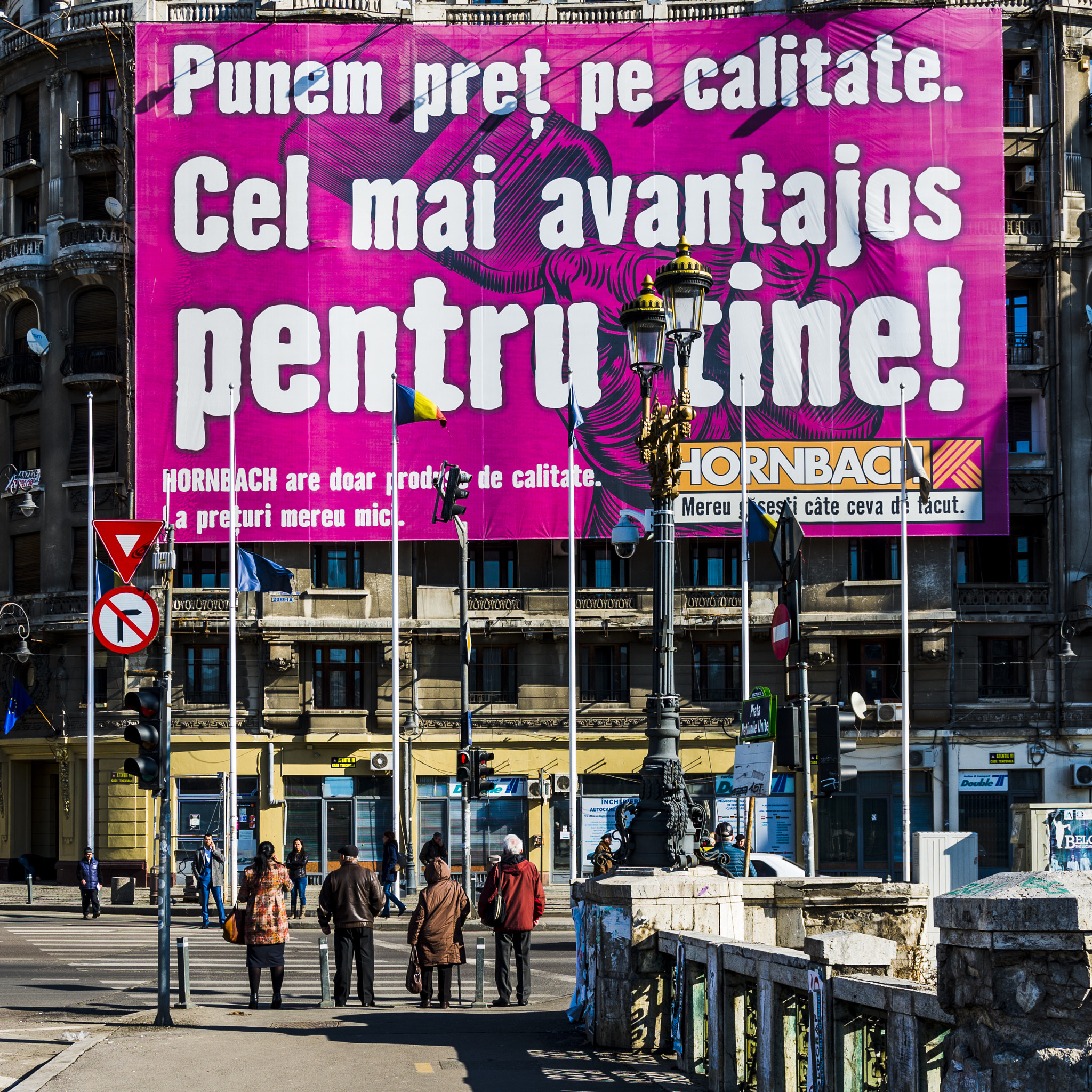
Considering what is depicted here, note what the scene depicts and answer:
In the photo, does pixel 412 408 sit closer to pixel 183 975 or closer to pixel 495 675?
pixel 495 675

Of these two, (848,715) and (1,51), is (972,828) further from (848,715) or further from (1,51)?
(1,51)

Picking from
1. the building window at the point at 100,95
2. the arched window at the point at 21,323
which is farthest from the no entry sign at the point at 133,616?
the building window at the point at 100,95

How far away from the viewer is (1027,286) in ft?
144

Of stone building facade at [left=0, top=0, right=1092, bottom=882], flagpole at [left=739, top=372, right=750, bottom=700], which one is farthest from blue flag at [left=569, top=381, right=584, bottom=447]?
stone building facade at [left=0, top=0, right=1092, bottom=882]

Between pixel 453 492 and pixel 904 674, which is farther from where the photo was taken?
pixel 904 674

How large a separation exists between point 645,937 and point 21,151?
39129 mm

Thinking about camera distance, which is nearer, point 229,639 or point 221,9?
point 229,639

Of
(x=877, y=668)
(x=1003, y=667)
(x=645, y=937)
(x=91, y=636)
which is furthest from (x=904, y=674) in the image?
(x=645, y=937)

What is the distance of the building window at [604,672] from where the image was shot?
4125cm

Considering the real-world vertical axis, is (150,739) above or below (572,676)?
above

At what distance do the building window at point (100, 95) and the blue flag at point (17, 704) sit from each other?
53.0 ft

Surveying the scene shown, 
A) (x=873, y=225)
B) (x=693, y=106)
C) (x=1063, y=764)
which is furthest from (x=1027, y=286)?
(x=1063, y=764)

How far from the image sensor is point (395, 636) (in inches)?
1458

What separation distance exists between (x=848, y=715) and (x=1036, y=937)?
395 inches
